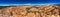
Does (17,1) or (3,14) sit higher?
(17,1)

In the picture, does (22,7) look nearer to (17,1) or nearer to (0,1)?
(17,1)

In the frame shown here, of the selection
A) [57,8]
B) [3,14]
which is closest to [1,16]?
[3,14]

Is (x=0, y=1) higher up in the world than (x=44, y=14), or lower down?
higher up

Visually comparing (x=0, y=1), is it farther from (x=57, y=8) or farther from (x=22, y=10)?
(x=57, y=8)

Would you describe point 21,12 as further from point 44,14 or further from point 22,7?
point 44,14

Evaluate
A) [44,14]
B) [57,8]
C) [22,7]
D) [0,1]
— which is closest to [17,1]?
[22,7]
